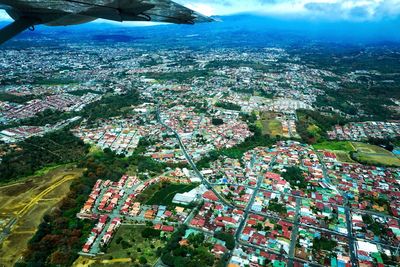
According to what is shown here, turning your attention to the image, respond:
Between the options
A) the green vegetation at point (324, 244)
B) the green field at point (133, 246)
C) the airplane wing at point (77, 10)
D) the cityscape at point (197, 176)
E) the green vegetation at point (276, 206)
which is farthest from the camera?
the green vegetation at point (276, 206)

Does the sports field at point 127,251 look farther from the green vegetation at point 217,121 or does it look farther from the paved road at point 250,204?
the green vegetation at point 217,121

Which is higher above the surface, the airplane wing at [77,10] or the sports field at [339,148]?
the airplane wing at [77,10]

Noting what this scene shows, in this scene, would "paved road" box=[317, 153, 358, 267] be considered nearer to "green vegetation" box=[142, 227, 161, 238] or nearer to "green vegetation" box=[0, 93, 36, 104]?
"green vegetation" box=[142, 227, 161, 238]

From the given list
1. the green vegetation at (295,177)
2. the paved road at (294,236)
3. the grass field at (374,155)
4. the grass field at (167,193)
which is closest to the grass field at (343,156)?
the grass field at (374,155)

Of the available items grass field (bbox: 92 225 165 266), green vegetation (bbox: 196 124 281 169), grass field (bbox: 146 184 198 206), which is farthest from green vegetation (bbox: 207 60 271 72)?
grass field (bbox: 92 225 165 266)

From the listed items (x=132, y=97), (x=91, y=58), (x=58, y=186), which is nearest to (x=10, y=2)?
(x=58, y=186)

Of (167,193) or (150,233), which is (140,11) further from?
(167,193)

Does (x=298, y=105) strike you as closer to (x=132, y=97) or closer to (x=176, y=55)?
(x=132, y=97)
